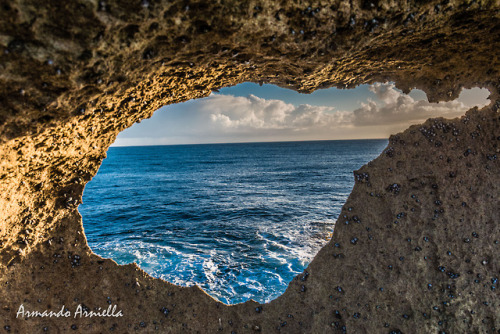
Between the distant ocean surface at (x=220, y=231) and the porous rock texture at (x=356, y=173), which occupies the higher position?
the porous rock texture at (x=356, y=173)

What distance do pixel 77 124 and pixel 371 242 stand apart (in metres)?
4.85

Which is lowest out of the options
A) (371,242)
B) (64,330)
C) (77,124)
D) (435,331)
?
(64,330)

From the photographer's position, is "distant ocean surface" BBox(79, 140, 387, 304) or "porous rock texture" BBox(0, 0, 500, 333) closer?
"porous rock texture" BBox(0, 0, 500, 333)

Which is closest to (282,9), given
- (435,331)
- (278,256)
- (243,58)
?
(243,58)

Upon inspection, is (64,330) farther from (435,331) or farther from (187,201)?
(187,201)

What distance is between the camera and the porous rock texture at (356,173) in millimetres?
2789

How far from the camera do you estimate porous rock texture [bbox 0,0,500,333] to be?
9.15 ft

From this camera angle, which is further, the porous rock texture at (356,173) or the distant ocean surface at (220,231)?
the distant ocean surface at (220,231)

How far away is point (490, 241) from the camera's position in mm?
4230

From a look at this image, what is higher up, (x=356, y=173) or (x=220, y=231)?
(x=356, y=173)

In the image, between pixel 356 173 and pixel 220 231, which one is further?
pixel 220 231

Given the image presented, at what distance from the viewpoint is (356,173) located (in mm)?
4969

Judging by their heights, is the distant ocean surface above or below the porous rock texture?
below

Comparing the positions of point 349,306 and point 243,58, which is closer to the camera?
point 243,58
